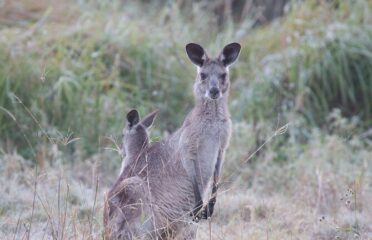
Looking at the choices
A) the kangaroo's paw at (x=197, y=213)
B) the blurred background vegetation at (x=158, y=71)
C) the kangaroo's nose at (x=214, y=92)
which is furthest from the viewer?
the blurred background vegetation at (x=158, y=71)

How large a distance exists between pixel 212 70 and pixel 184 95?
3.43m

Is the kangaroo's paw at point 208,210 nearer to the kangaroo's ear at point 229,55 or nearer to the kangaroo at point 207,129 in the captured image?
the kangaroo at point 207,129

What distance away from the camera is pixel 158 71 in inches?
347

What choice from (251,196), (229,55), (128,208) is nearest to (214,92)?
(229,55)

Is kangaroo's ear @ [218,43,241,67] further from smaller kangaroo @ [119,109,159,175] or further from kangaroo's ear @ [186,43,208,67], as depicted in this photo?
smaller kangaroo @ [119,109,159,175]

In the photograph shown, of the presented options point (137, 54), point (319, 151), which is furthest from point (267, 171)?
point (137, 54)

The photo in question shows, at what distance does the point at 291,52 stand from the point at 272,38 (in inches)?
29.0

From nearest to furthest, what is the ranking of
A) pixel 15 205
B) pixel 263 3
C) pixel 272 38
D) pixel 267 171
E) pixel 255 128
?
pixel 15 205, pixel 267 171, pixel 255 128, pixel 272 38, pixel 263 3

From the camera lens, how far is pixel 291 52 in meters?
9.13

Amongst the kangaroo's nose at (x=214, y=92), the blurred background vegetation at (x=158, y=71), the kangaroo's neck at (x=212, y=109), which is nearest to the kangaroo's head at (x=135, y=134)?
the kangaroo's neck at (x=212, y=109)

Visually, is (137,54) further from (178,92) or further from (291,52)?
(291,52)

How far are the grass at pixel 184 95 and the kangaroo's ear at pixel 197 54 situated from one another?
114 cm

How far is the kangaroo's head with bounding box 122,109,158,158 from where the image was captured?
5.29 meters

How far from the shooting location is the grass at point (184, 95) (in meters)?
6.82
